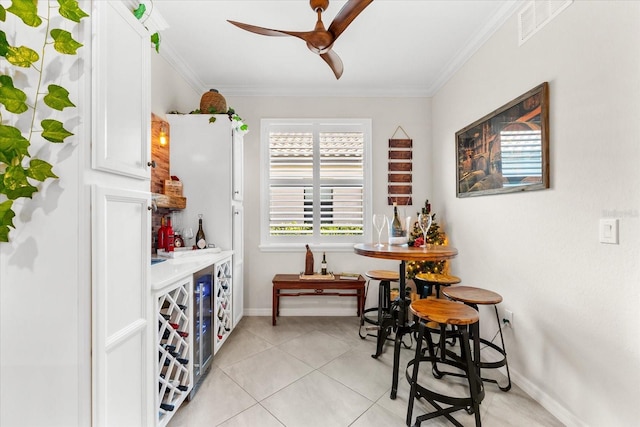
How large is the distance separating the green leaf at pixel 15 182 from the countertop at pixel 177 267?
70cm

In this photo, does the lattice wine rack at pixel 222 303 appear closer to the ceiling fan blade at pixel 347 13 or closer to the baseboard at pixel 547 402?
the ceiling fan blade at pixel 347 13

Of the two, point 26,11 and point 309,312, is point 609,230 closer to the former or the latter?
point 26,11

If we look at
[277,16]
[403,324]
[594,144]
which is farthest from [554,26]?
[403,324]

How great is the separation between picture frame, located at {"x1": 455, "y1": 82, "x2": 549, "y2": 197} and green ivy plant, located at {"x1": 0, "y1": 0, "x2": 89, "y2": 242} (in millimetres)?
2430

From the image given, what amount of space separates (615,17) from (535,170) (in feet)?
2.79

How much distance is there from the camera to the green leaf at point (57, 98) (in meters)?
0.90

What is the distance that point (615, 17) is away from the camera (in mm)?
1367

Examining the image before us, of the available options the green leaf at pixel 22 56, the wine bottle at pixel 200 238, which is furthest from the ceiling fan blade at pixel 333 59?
the wine bottle at pixel 200 238

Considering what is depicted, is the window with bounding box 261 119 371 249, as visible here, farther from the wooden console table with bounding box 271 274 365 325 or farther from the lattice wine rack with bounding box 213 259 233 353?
the lattice wine rack with bounding box 213 259 233 353

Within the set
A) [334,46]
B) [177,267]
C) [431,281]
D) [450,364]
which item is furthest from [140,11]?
[431,281]

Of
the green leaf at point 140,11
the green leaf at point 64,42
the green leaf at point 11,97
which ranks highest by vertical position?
the green leaf at point 140,11

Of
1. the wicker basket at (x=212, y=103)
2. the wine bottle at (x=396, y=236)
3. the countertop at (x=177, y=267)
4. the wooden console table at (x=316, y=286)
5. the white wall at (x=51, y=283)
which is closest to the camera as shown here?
the white wall at (x=51, y=283)

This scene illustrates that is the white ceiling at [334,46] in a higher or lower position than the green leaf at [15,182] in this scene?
higher

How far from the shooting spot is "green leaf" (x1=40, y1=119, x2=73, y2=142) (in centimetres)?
91
